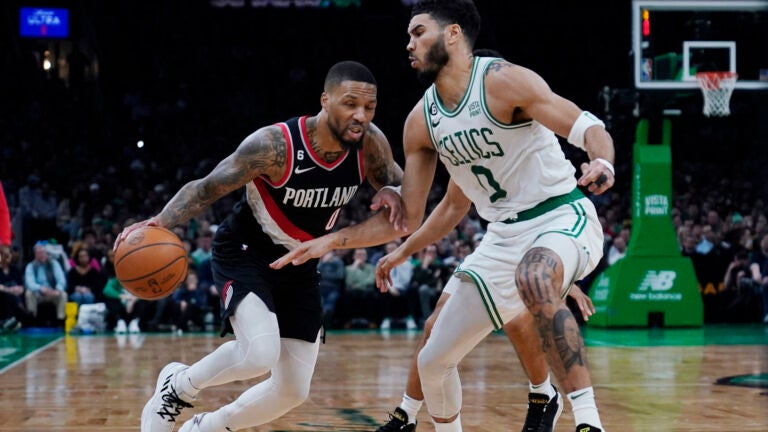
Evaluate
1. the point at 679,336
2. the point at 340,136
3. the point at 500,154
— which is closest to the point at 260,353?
the point at 340,136

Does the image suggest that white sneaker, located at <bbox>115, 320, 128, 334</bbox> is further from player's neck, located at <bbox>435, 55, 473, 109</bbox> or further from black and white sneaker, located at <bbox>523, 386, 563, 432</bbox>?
player's neck, located at <bbox>435, 55, 473, 109</bbox>

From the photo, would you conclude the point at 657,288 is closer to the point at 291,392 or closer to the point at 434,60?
the point at 291,392

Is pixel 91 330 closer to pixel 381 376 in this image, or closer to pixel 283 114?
pixel 381 376

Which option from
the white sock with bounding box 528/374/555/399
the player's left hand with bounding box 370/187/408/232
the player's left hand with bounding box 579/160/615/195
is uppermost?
the player's left hand with bounding box 579/160/615/195

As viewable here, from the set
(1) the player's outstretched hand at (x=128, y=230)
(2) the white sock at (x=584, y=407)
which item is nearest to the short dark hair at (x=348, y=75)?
(1) the player's outstretched hand at (x=128, y=230)

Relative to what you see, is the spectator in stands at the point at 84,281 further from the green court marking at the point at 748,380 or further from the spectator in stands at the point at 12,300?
the green court marking at the point at 748,380

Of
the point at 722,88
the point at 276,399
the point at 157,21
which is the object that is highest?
the point at 157,21

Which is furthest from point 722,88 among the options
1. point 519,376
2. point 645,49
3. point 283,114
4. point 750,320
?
point 283,114

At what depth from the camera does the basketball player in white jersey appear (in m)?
4.68

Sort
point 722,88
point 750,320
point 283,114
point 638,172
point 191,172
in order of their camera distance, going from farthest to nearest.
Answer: point 283,114, point 191,172, point 750,320, point 638,172, point 722,88

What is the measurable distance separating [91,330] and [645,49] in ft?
31.3

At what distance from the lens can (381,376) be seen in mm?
9773

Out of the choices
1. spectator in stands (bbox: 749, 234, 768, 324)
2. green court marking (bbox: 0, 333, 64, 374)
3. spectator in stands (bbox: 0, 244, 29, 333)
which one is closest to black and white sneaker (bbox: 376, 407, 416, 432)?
green court marking (bbox: 0, 333, 64, 374)

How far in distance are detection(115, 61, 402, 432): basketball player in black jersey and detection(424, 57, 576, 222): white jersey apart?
504mm
